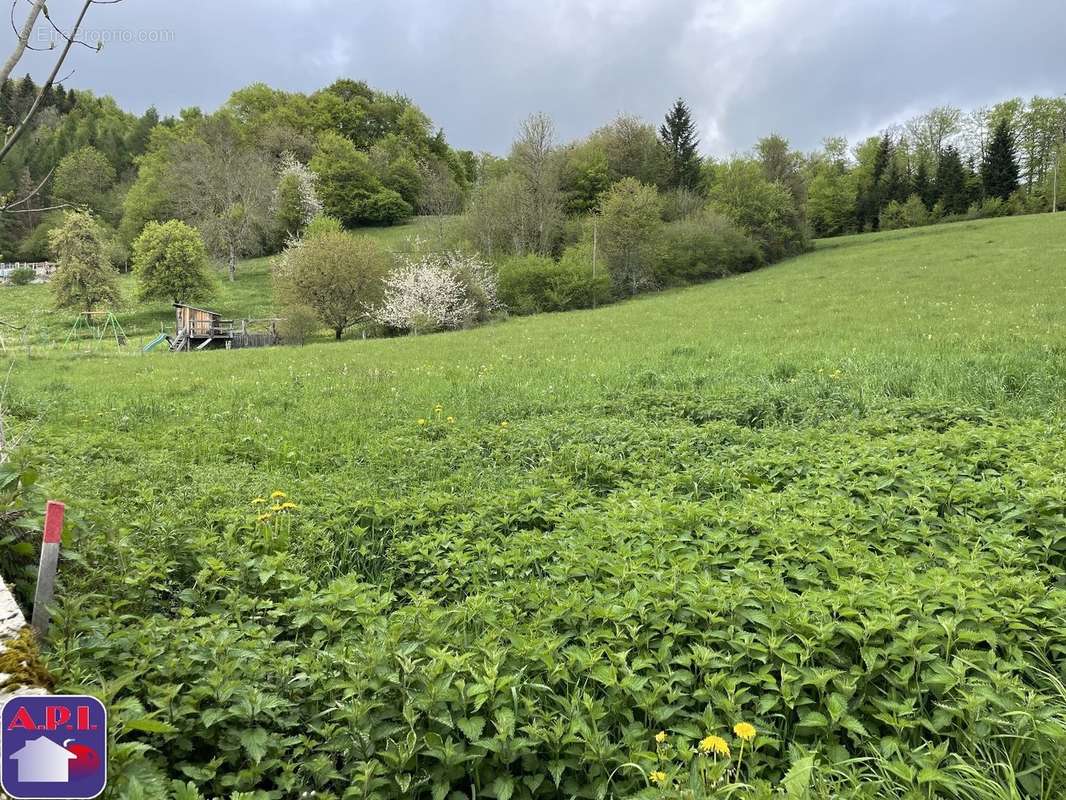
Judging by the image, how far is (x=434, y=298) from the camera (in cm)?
3222

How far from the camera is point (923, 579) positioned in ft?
9.78

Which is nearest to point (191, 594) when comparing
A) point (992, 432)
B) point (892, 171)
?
point (992, 432)

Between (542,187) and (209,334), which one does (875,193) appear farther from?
(209,334)

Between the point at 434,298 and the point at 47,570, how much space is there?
30.6 metres

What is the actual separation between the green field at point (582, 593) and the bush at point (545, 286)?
27873 millimetres

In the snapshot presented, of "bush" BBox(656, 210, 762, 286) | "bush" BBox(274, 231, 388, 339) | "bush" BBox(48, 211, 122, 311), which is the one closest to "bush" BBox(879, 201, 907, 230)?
"bush" BBox(656, 210, 762, 286)

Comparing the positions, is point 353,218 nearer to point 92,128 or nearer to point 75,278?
point 75,278

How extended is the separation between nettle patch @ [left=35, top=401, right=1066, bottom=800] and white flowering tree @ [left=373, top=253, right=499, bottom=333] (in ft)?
90.0

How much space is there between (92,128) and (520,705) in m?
102

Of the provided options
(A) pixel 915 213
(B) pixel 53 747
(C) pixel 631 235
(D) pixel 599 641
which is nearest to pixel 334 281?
(C) pixel 631 235

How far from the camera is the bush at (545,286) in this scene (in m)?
35.8

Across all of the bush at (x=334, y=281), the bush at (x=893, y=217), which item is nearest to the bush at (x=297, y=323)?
the bush at (x=334, y=281)

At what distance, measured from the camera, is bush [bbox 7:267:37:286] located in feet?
168

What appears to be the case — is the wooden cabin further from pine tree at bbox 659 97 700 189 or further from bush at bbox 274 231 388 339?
pine tree at bbox 659 97 700 189
